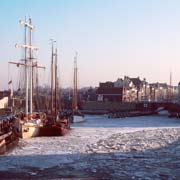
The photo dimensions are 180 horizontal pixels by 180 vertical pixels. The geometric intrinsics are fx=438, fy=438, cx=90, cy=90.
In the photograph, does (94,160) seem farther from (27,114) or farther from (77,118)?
(77,118)

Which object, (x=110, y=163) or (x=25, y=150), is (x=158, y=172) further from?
(x=25, y=150)

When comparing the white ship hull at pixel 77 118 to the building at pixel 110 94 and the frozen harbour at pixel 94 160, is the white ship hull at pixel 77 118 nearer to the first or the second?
the frozen harbour at pixel 94 160

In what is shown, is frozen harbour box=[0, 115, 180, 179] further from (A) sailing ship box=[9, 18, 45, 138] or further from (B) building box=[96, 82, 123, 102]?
(B) building box=[96, 82, 123, 102]

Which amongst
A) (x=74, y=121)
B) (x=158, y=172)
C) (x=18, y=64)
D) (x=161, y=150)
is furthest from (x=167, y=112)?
(x=158, y=172)

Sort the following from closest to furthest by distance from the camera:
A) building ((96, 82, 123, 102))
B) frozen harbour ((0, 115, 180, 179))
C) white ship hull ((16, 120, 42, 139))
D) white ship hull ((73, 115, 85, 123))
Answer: frozen harbour ((0, 115, 180, 179)), white ship hull ((16, 120, 42, 139)), white ship hull ((73, 115, 85, 123)), building ((96, 82, 123, 102))

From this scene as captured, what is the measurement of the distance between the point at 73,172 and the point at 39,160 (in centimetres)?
526

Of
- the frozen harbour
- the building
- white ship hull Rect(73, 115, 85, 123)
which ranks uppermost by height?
the building

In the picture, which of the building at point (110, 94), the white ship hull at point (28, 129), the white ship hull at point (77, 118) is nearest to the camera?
the white ship hull at point (28, 129)

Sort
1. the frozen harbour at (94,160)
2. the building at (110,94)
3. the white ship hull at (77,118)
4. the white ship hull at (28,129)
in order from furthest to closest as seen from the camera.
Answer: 1. the building at (110,94)
2. the white ship hull at (77,118)
3. the white ship hull at (28,129)
4. the frozen harbour at (94,160)

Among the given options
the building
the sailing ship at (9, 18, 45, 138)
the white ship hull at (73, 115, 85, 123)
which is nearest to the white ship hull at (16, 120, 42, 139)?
the sailing ship at (9, 18, 45, 138)

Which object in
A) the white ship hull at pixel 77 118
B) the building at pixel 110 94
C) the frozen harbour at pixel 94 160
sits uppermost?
the building at pixel 110 94

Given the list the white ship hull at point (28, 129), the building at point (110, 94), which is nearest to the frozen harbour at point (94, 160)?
the white ship hull at point (28, 129)

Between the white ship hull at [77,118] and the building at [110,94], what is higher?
the building at [110,94]

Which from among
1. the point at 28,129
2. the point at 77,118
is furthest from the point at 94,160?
the point at 77,118
